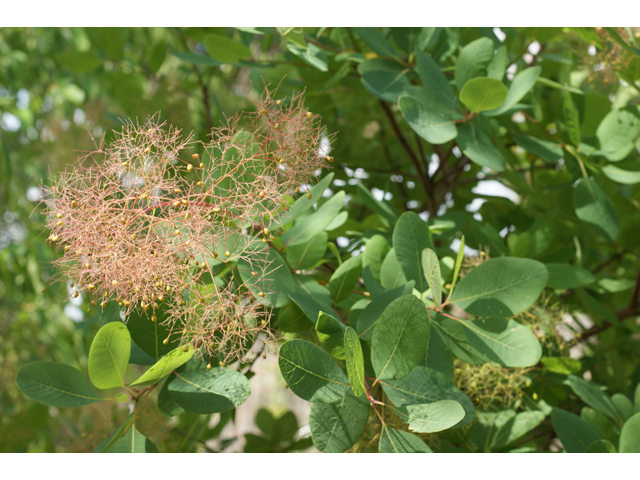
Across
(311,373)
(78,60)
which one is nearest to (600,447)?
(311,373)

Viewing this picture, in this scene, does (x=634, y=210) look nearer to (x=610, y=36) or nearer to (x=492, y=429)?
(x=610, y=36)

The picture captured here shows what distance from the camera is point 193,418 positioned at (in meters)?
1.07

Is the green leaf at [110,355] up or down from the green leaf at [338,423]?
up

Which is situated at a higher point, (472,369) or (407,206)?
(407,206)

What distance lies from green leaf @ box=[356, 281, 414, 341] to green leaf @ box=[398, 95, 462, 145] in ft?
0.82

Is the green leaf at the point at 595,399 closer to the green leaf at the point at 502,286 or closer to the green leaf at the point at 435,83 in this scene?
the green leaf at the point at 502,286

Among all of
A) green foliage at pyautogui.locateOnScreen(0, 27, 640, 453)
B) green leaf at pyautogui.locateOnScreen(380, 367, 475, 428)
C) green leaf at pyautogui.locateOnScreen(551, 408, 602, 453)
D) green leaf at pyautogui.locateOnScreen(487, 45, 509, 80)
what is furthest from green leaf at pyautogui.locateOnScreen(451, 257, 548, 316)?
green leaf at pyautogui.locateOnScreen(487, 45, 509, 80)

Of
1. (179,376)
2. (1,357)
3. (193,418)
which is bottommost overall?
(1,357)

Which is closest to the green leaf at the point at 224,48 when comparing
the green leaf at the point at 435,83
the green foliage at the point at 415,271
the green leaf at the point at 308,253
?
the green foliage at the point at 415,271

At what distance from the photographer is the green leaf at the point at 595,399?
0.76 m

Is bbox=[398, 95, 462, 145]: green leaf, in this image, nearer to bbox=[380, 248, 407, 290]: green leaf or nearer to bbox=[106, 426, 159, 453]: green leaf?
bbox=[380, 248, 407, 290]: green leaf

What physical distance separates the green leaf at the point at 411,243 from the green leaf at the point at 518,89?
26cm

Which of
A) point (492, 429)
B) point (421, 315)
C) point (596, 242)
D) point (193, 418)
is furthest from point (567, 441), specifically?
point (193, 418)

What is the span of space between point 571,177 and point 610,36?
299 mm
